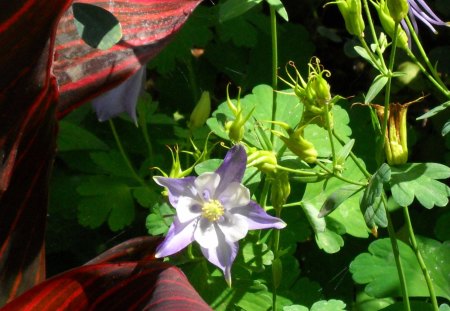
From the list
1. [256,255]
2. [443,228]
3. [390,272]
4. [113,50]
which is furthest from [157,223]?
[443,228]

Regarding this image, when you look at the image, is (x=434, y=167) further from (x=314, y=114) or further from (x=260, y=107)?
(x=260, y=107)

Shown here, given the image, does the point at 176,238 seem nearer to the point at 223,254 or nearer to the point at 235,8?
the point at 223,254

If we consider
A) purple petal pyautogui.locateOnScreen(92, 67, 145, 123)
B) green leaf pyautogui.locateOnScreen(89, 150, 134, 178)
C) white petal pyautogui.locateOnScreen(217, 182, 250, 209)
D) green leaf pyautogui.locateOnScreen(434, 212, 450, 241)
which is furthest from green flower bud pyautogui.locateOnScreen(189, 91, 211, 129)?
green leaf pyautogui.locateOnScreen(434, 212, 450, 241)

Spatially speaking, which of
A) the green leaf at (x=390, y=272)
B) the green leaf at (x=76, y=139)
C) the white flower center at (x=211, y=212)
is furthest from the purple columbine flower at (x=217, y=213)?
the green leaf at (x=76, y=139)

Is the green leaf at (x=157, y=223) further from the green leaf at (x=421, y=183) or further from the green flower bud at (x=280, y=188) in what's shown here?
the green leaf at (x=421, y=183)

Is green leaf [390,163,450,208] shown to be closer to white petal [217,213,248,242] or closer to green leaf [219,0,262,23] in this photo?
white petal [217,213,248,242]

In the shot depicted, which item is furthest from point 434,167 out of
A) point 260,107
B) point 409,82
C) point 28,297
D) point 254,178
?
point 409,82

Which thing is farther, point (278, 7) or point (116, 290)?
point (278, 7)
